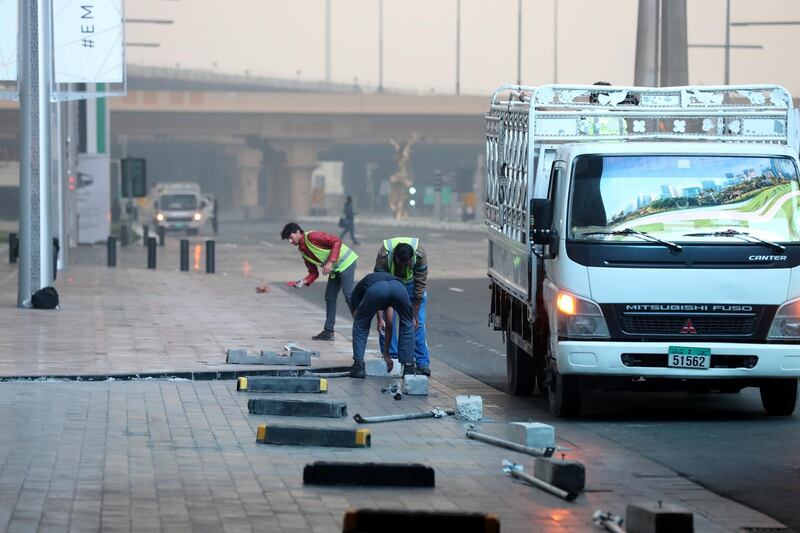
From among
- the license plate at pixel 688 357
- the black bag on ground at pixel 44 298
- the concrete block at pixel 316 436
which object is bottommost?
the black bag on ground at pixel 44 298

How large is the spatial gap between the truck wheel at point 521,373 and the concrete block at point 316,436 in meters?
3.73

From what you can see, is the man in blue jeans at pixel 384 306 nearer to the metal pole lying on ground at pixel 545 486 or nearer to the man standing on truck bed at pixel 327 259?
the man standing on truck bed at pixel 327 259

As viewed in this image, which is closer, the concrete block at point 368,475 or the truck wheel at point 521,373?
the concrete block at point 368,475

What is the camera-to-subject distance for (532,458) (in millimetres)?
10523

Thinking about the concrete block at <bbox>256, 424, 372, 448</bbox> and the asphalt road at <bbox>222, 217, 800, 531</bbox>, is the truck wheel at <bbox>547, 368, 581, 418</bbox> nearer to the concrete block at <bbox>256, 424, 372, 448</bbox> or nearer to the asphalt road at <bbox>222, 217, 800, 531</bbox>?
the asphalt road at <bbox>222, 217, 800, 531</bbox>

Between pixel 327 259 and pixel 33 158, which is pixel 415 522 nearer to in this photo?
pixel 327 259

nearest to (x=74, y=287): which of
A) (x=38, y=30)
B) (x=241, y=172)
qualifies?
(x=38, y=30)

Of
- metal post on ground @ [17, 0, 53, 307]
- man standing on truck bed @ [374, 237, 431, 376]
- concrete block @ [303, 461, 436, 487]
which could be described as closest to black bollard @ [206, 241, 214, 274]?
metal post on ground @ [17, 0, 53, 307]

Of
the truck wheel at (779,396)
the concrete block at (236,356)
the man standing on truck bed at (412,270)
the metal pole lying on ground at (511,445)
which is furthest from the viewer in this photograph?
the concrete block at (236,356)

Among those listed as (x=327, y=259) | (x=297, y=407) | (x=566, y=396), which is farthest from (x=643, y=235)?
(x=327, y=259)

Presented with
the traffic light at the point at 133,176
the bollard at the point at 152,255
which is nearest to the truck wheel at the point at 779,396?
the bollard at the point at 152,255

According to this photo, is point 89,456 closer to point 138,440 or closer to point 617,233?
point 138,440

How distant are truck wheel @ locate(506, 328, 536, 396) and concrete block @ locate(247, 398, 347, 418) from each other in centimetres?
235

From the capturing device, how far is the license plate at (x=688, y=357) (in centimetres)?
1231
